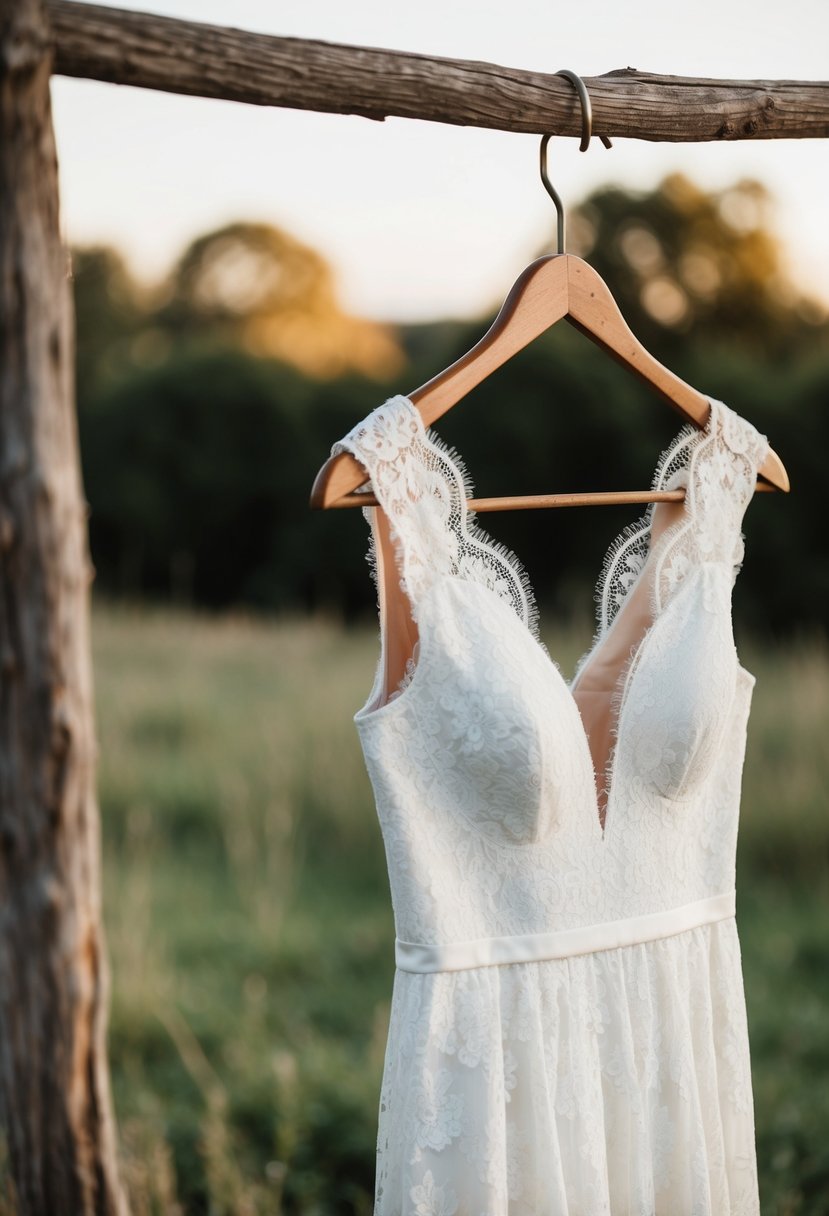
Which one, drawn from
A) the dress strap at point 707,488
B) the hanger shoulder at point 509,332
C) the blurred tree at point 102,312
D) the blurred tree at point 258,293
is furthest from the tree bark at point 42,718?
the blurred tree at point 258,293

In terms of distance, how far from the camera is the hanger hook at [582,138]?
4.82 feet

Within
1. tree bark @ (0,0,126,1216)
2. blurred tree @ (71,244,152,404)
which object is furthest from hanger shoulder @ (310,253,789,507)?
blurred tree @ (71,244,152,404)

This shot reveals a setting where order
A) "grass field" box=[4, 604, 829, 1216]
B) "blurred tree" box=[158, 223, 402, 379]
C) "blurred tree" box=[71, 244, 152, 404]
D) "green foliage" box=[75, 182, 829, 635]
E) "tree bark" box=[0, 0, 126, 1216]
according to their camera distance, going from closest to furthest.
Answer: "tree bark" box=[0, 0, 126, 1216]
"grass field" box=[4, 604, 829, 1216]
"green foliage" box=[75, 182, 829, 635]
"blurred tree" box=[71, 244, 152, 404]
"blurred tree" box=[158, 223, 402, 379]

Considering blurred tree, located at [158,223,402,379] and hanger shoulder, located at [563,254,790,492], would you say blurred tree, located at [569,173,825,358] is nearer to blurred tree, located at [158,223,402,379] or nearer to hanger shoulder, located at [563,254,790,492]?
blurred tree, located at [158,223,402,379]

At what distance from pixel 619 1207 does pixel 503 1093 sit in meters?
0.29

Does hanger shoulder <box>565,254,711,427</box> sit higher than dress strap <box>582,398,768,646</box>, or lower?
higher

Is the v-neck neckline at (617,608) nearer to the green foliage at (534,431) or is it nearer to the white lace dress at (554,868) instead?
the white lace dress at (554,868)

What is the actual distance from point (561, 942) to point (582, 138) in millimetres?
1068

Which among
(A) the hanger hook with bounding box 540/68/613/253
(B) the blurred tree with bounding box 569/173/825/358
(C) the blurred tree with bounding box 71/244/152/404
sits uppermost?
(C) the blurred tree with bounding box 71/244/152/404

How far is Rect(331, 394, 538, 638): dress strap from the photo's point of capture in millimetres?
1383

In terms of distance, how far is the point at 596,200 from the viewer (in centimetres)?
984

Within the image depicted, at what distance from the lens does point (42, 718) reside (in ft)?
4.09

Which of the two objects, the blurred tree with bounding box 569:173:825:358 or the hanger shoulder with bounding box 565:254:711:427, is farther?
the blurred tree with bounding box 569:173:825:358

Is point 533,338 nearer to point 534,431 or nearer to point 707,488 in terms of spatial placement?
point 707,488
